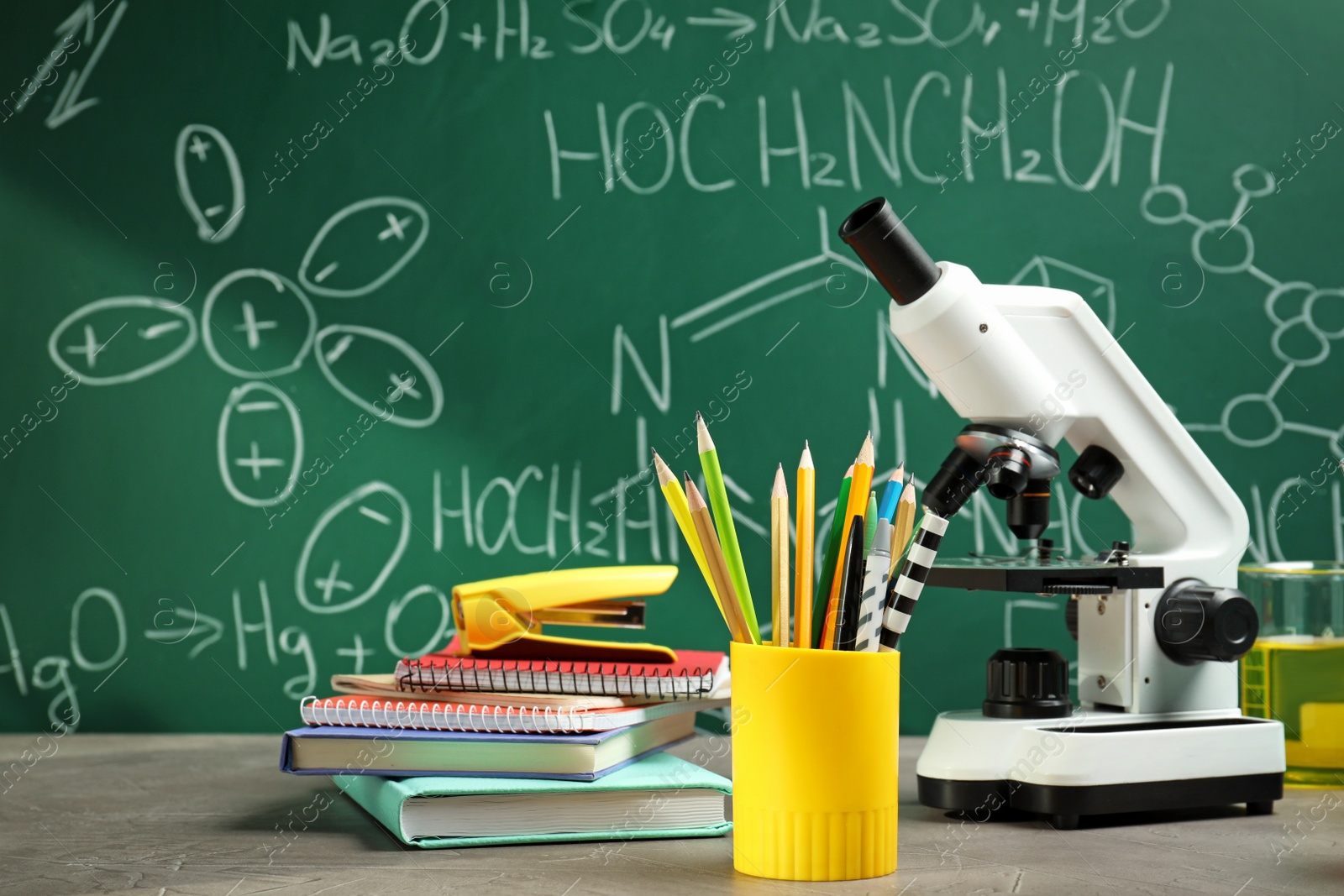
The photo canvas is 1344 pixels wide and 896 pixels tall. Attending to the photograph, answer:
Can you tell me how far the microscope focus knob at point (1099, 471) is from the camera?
0.93 m

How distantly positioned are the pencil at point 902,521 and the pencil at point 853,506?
34 mm

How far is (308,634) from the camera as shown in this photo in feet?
4.21

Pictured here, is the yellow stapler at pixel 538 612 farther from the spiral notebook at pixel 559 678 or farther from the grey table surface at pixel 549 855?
the grey table surface at pixel 549 855

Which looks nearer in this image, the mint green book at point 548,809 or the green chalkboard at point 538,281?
the mint green book at point 548,809

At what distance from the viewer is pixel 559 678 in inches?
33.0

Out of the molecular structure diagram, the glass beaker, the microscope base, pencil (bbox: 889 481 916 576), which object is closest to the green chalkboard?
the molecular structure diagram

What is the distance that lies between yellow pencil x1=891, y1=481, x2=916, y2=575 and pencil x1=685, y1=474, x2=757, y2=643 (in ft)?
0.33

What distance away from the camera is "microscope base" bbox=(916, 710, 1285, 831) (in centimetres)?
82

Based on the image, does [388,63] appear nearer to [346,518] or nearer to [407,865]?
[346,518]

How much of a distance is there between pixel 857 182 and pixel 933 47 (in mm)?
174

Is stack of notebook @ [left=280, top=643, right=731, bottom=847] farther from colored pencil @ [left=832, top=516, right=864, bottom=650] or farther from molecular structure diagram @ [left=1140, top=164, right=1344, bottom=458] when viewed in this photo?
molecular structure diagram @ [left=1140, top=164, right=1344, bottom=458]

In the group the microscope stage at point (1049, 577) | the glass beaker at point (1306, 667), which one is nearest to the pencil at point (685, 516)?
the microscope stage at point (1049, 577)

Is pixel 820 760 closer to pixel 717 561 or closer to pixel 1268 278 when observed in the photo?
pixel 717 561

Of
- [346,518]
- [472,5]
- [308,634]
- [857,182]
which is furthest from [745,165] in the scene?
[308,634]
